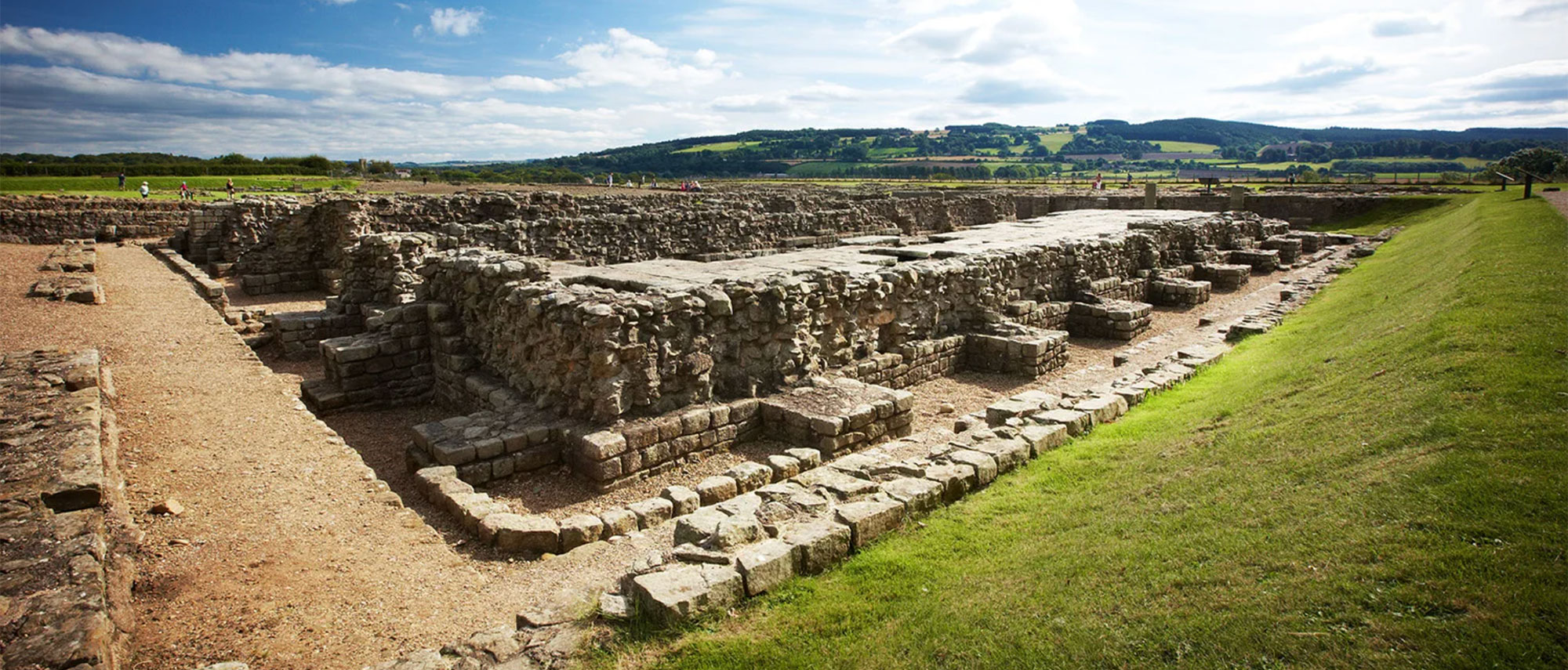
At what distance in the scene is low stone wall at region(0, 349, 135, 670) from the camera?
150 inches

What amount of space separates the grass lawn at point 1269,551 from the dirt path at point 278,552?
67.0 inches

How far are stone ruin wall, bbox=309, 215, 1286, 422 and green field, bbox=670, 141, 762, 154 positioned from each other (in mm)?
144997

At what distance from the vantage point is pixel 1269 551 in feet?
14.5

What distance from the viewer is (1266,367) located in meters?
10.4

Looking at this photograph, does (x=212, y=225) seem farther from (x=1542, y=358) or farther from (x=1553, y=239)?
(x=1553, y=239)

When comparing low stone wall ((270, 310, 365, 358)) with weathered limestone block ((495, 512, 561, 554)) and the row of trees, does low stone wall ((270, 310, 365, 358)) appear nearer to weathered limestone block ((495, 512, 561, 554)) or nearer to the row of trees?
weathered limestone block ((495, 512, 561, 554))

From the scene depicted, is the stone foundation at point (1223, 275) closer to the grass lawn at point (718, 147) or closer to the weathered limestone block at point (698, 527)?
the weathered limestone block at point (698, 527)

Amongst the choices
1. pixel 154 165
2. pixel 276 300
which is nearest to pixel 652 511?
pixel 276 300

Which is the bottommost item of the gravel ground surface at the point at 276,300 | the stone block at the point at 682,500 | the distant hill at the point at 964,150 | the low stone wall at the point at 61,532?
the stone block at the point at 682,500

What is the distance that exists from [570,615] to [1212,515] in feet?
14.5

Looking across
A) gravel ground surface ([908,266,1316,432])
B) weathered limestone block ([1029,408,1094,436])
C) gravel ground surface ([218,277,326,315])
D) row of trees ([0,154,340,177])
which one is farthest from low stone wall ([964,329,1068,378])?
row of trees ([0,154,340,177])

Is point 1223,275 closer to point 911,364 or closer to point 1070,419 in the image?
point 911,364

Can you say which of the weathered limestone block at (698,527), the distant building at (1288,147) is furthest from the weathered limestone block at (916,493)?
the distant building at (1288,147)

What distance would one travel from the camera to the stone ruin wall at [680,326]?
350 inches
